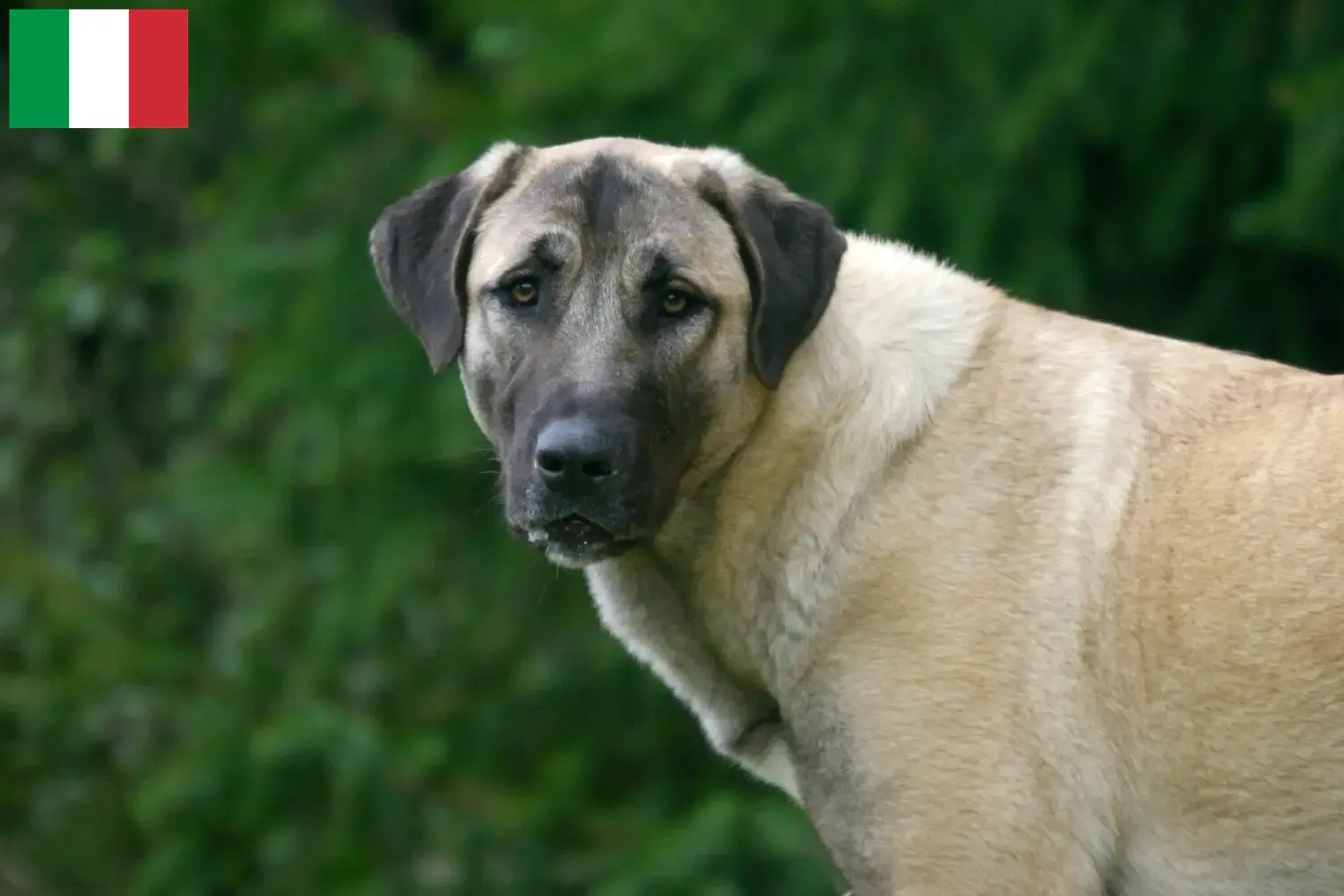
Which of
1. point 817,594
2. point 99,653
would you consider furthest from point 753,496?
point 99,653

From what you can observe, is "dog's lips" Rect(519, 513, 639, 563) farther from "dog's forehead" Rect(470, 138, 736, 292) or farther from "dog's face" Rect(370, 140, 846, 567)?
"dog's forehead" Rect(470, 138, 736, 292)

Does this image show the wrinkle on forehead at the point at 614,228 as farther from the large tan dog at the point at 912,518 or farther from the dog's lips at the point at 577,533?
the dog's lips at the point at 577,533

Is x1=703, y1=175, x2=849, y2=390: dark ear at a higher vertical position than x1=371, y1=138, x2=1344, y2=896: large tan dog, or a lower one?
higher

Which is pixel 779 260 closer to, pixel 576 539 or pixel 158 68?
pixel 576 539

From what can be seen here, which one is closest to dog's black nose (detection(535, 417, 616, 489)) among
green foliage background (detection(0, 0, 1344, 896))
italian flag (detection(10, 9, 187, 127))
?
green foliage background (detection(0, 0, 1344, 896))

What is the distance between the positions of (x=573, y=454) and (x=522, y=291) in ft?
1.49

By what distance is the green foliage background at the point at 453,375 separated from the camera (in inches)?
224

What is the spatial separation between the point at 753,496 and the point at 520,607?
3.13 metres

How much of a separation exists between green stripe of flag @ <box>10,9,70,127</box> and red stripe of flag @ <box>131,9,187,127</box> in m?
0.26

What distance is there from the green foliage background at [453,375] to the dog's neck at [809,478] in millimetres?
2120

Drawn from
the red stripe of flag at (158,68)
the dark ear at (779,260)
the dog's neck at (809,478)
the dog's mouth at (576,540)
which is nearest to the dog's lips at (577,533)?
the dog's mouth at (576,540)

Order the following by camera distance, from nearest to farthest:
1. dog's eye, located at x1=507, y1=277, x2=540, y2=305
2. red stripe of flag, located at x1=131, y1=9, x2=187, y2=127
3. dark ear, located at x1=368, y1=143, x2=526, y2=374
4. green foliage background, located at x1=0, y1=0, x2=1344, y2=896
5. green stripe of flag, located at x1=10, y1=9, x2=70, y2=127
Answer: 1. dog's eye, located at x1=507, y1=277, x2=540, y2=305
2. dark ear, located at x1=368, y1=143, x2=526, y2=374
3. green foliage background, located at x1=0, y1=0, x2=1344, y2=896
4. red stripe of flag, located at x1=131, y1=9, x2=187, y2=127
5. green stripe of flag, located at x1=10, y1=9, x2=70, y2=127

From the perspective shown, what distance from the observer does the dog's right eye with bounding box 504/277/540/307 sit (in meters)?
3.51

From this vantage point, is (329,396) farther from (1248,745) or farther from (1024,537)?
(1248,745)
